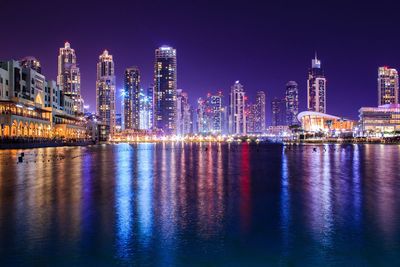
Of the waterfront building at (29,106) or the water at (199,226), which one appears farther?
the waterfront building at (29,106)

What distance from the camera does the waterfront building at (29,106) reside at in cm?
9649

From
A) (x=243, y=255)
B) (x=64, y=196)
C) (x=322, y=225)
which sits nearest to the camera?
(x=243, y=255)

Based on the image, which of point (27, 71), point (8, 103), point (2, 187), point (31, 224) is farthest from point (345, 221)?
point (27, 71)

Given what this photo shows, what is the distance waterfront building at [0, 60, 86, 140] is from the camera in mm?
96488

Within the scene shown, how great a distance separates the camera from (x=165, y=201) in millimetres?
17969

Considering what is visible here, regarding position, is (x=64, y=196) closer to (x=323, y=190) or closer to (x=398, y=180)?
(x=323, y=190)

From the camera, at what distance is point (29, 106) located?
10944cm

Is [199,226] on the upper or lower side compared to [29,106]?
lower

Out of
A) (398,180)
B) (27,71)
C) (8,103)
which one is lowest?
(398,180)

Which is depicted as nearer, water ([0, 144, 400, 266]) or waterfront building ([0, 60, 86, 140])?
water ([0, 144, 400, 266])

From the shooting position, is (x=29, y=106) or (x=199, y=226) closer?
(x=199, y=226)

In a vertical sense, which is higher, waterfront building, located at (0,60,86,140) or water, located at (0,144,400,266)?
waterfront building, located at (0,60,86,140)

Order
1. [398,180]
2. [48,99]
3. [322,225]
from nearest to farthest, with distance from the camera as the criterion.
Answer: [322,225] < [398,180] < [48,99]

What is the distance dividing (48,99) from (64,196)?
5042 inches
